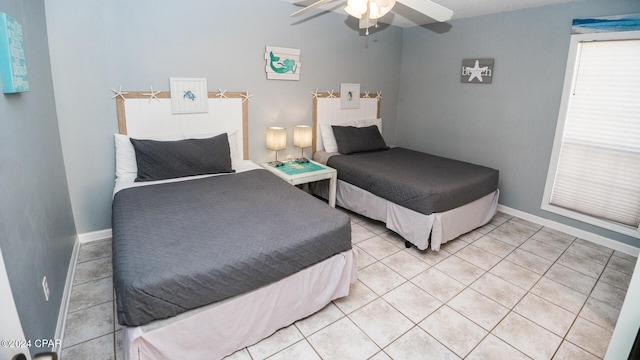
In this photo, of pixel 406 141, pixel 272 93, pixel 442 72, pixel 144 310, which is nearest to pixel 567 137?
pixel 442 72

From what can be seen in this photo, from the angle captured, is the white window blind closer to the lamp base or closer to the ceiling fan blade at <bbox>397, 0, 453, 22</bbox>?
the ceiling fan blade at <bbox>397, 0, 453, 22</bbox>

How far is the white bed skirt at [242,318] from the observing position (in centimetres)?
146

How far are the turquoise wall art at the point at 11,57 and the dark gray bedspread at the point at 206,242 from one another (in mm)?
857

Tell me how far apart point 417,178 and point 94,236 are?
3.06 meters

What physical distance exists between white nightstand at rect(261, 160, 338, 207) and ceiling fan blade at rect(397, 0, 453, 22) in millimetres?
1718

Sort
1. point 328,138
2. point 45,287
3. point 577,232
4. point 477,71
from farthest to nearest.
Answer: point 328,138
point 477,71
point 577,232
point 45,287

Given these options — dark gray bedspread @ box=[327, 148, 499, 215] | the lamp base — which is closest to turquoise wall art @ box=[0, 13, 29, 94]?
the lamp base

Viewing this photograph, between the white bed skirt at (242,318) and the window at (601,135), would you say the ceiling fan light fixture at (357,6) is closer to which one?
the white bed skirt at (242,318)

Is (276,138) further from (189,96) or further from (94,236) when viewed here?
(94,236)

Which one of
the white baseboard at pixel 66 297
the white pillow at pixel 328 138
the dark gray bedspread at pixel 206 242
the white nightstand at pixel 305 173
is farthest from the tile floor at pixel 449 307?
the white pillow at pixel 328 138

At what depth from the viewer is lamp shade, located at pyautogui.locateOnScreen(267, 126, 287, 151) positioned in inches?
135

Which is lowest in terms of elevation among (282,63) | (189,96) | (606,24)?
(189,96)

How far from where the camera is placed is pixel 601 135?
303cm

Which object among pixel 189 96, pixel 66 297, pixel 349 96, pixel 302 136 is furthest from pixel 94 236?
pixel 349 96
